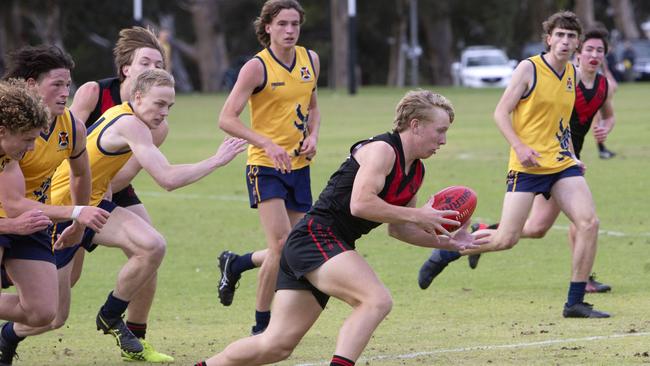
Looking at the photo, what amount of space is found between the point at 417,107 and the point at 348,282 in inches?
37.4

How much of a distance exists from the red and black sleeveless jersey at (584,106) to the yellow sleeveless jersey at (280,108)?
2683mm

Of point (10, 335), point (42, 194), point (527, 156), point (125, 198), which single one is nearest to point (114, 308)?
point (10, 335)

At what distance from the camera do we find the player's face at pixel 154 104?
7.61m

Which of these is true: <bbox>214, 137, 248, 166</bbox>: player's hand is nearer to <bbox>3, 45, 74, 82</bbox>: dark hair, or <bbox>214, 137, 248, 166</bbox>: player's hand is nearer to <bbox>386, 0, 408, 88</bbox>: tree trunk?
<bbox>3, 45, 74, 82</bbox>: dark hair

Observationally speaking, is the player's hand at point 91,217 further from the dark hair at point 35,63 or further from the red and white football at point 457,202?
the red and white football at point 457,202

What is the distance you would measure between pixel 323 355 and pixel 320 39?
6803cm

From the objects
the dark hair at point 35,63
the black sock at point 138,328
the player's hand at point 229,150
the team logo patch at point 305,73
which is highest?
the dark hair at point 35,63

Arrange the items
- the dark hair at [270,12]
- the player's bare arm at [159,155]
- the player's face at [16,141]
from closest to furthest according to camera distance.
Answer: the player's face at [16,141] < the player's bare arm at [159,155] < the dark hair at [270,12]

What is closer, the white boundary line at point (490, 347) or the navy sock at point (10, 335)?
the navy sock at point (10, 335)

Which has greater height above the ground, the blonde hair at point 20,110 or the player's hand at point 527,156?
the blonde hair at point 20,110

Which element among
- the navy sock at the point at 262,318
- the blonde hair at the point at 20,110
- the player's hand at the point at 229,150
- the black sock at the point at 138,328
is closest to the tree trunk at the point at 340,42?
the navy sock at the point at 262,318

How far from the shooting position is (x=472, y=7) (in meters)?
73.2

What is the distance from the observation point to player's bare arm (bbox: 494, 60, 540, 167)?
9.47m

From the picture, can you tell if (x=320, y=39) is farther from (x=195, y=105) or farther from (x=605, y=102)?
(x=605, y=102)
